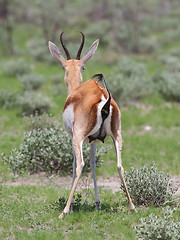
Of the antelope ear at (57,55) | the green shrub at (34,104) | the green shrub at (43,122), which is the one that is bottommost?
the green shrub at (43,122)

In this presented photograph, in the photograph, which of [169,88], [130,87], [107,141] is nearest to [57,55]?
[107,141]

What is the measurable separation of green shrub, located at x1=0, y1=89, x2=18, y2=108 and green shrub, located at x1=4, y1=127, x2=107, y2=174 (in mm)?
6466

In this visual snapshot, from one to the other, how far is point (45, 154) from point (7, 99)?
24.2 feet

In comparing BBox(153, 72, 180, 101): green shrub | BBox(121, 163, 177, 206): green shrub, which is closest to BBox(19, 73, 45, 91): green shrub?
BBox(153, 72, 180, 101): green shrub

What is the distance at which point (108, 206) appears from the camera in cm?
627

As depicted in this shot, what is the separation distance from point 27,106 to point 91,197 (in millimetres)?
7695

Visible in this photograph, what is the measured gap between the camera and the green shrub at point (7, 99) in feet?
49.3

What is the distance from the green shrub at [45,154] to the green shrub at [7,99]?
6.47 m

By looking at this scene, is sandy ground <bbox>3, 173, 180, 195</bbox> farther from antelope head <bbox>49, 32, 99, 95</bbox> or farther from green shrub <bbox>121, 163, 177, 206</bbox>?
antelope head <bbox>49, 32, 99, 95</bbox>

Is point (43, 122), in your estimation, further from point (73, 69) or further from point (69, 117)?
point (69, 117)

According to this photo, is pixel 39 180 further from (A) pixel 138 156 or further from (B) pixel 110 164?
(A) pixel 138 156

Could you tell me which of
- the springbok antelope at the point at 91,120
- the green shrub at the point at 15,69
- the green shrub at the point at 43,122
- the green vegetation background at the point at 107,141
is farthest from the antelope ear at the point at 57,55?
the green shrub at the point at 15,69

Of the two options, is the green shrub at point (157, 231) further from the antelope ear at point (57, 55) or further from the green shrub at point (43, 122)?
the green shrub at point (43, 122)

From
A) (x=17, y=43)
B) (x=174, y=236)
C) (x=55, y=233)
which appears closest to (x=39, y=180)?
(x=55, y=233)
